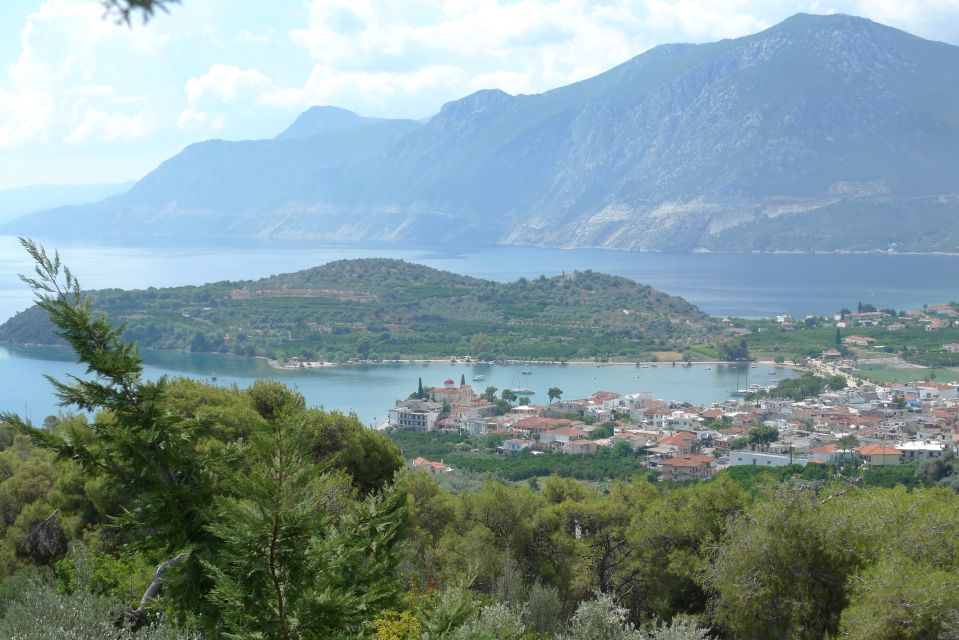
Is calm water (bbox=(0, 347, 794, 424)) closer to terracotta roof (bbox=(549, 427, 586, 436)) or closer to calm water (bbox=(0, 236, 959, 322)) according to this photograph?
terracotta roof (bbox=(549, 427, 586, 436))

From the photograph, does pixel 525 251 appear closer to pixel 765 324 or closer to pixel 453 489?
pixel 765 324

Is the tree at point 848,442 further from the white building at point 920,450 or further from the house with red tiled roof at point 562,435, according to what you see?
the house with red tiled roof at point 562,435

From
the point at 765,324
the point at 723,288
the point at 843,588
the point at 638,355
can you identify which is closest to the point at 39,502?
the point at 843,588

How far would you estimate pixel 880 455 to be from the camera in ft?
71.1

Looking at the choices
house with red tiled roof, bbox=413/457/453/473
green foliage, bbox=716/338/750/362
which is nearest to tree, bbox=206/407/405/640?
house with red tiled roof, bbox=413/457/453/473

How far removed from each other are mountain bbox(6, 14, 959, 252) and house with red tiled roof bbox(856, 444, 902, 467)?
84.5 meters

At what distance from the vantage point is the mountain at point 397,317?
42688 millimetres

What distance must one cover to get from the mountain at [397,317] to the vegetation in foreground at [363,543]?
3175 centimetres

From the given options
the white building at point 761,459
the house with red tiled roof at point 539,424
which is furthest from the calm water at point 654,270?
the white building at point 761,459

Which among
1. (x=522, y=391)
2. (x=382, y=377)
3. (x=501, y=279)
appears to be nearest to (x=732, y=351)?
(x=522, y=391)

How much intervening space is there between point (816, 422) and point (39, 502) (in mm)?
22340

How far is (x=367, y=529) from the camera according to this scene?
4.44 metres

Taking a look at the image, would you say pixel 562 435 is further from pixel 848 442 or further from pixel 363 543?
pixel 363 543

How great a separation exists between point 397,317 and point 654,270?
43.7 meters
